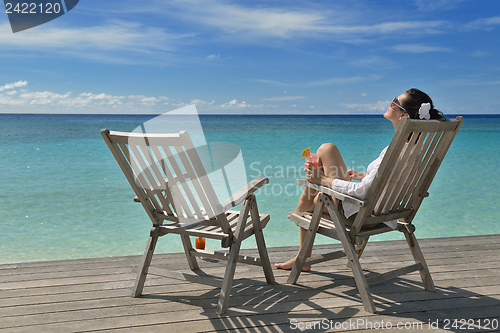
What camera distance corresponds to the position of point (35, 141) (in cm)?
2172

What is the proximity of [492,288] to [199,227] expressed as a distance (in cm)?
203

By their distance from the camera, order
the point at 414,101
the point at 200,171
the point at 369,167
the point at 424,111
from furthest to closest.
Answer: the point at 369,167
the point at 414,101
the point at 424,111
the point at 200,171

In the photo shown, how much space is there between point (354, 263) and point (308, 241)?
0.36m

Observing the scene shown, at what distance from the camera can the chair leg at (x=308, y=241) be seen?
2417mm

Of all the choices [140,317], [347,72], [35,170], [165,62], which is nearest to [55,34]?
[165,62]

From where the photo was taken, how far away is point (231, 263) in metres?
2.27

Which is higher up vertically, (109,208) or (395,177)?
(395,177)

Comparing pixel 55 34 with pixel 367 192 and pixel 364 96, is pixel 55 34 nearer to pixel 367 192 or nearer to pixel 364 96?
pixel 364 96

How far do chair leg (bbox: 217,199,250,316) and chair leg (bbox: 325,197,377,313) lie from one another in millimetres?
527

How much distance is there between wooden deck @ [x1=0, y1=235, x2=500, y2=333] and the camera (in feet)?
6.81

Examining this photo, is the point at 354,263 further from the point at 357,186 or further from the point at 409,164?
the point at 409,164

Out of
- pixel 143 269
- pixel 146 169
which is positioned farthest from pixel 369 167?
pixel 143 269

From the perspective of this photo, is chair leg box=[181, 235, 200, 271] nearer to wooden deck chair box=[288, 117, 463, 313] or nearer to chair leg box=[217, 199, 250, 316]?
chair leg box=[217, 199, 250, 316]

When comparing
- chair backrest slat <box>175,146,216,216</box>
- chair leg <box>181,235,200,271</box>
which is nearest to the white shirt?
chair backrest slat <box>175,146,216,216</box>
